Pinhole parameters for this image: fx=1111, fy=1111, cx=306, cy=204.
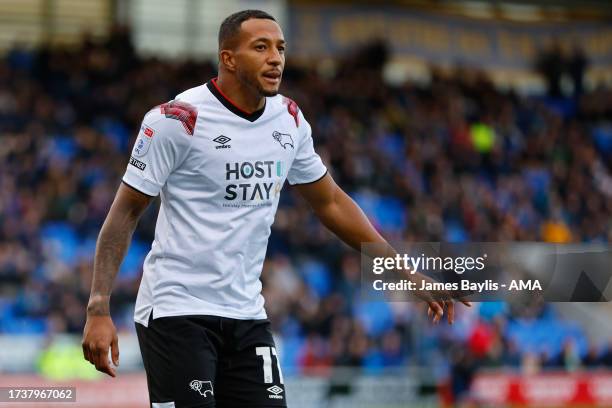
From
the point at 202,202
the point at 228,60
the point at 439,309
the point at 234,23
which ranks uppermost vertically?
the point at 234,23

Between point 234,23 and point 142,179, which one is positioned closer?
point 142,179

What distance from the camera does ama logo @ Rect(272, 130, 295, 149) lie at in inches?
189

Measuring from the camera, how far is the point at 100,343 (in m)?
4.29

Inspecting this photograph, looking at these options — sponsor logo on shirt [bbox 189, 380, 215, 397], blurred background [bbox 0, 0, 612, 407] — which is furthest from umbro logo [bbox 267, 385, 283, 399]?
blurred background [bbox 0, 0, 612, 407]

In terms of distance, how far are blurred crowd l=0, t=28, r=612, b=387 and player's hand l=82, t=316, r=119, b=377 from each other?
785 centimetres

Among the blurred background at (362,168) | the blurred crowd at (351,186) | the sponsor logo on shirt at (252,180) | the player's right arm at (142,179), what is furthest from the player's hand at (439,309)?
the blurred crowd at (351,186)

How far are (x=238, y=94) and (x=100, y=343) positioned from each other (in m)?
1.21

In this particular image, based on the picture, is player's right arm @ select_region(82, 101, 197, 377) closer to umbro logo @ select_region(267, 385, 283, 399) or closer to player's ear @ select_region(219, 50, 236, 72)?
player's ear @ select_region(219, 50, 236, 72)

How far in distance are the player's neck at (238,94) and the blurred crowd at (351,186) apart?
741 centimetres

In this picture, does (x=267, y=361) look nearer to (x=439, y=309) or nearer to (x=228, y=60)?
(x=439, y=309)

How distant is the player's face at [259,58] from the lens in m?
4.68

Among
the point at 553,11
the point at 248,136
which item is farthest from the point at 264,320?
the point at 553,11

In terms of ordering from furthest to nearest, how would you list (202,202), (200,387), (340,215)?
(340,215) < (202,202) < (200,387)

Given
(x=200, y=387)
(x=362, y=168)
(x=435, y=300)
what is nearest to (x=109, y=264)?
(x=200, y=387)
